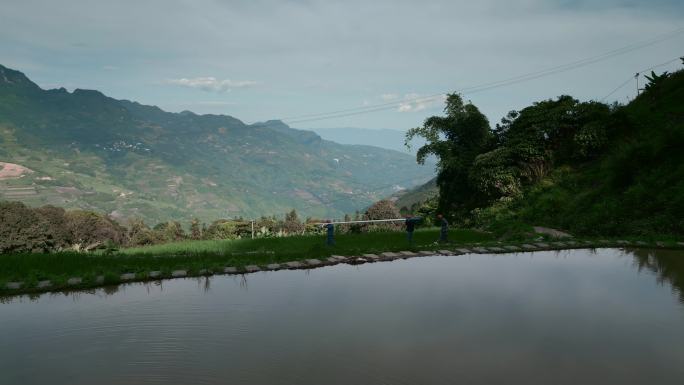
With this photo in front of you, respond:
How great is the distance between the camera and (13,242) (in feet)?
132

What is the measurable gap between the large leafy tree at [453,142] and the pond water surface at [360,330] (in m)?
21.0

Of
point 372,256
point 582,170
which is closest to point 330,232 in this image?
point 372,256

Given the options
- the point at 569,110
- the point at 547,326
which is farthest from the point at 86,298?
the point at 569,110

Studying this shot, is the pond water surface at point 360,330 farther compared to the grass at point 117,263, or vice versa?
the grass at point 117,263

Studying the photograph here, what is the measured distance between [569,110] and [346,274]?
19501 mm

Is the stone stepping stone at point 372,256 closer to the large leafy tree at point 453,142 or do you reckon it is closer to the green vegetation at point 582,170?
the green vegetation at point 582,170

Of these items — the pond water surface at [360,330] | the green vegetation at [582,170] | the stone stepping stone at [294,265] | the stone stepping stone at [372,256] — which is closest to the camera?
the pond water surface at [360,330]

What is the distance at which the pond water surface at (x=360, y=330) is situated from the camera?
5.18 meters

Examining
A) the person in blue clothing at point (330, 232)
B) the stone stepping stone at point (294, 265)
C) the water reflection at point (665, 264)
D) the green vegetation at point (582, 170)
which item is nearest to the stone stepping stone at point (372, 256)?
the stone stepping stone at point (294, 265)

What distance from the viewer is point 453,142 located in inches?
1387

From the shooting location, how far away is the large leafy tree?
31.2 meters

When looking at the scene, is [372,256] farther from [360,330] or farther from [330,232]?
[360,330]

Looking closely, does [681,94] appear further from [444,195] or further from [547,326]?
[547,326]

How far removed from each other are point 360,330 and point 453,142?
3020cm
